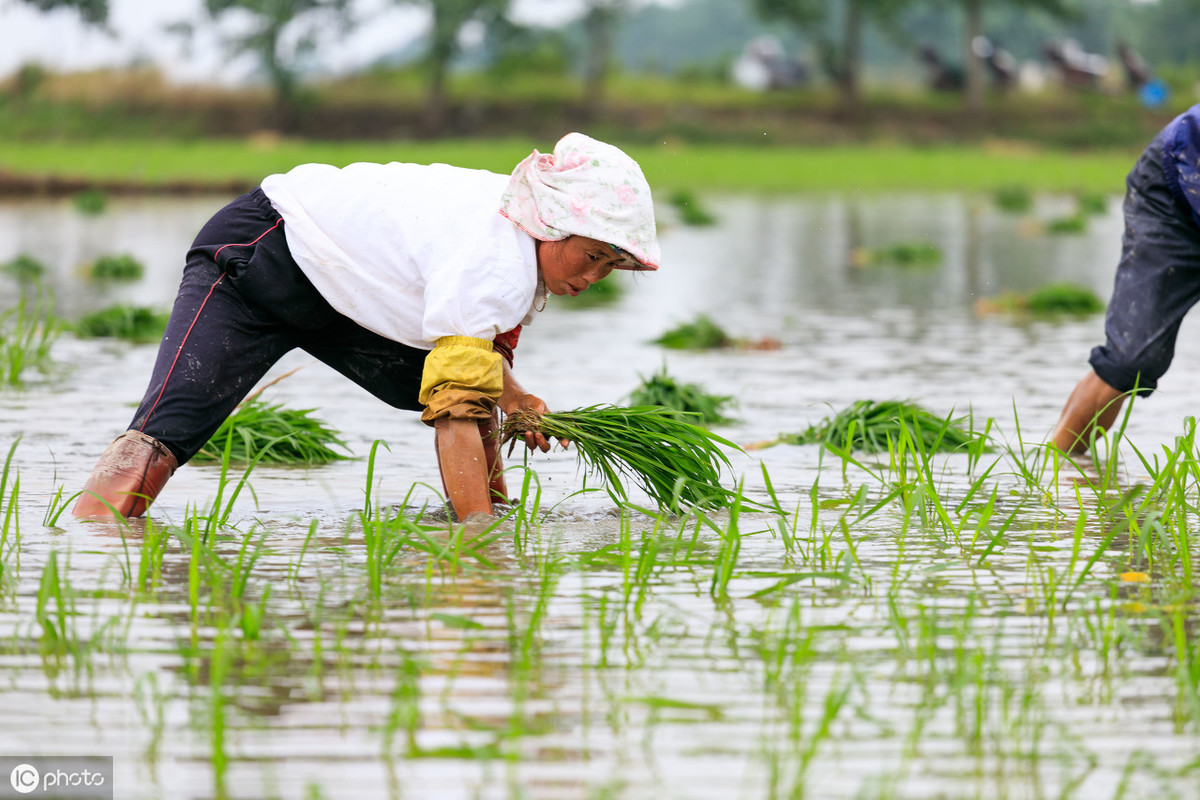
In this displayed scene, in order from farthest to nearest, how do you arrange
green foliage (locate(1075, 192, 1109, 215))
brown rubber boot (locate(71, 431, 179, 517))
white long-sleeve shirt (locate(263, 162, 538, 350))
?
green foliage (locate(1075, 192, 1109, 215)) → brown rubber boot (locate(71, 431, 179, 517)) → white long-sleeve shirt (locate(263, 162, 538, 350))

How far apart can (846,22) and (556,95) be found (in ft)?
29.7

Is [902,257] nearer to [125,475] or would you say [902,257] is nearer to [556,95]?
[125,475]

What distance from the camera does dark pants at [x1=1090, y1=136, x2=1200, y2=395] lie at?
5.19m

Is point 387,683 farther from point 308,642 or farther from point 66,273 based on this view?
point 66,273

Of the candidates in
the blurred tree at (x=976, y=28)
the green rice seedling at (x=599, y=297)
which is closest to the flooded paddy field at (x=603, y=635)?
the green rice seedling at (x=599, y=297)

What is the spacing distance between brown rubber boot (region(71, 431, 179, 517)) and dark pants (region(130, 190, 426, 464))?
37 mm

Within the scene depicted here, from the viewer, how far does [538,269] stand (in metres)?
4.03

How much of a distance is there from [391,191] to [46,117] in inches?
1354

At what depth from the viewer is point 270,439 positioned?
210 inches

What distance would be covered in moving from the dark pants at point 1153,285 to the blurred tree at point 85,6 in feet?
44.3

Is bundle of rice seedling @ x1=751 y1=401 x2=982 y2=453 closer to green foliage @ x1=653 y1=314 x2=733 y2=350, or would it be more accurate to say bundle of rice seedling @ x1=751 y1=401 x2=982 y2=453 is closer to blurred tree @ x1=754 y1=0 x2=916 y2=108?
green foliage @ x1=653 y1=314 x2=733 y2=350


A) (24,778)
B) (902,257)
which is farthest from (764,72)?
(24,778)

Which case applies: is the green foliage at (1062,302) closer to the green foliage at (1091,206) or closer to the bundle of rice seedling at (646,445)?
the bundle of rice seedling at (646,445)

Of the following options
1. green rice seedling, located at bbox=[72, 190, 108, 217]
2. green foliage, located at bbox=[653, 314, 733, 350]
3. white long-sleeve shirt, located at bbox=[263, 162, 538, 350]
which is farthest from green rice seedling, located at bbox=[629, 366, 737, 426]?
green rice seedling, located at bbox=[72, 190, 108, 217]
